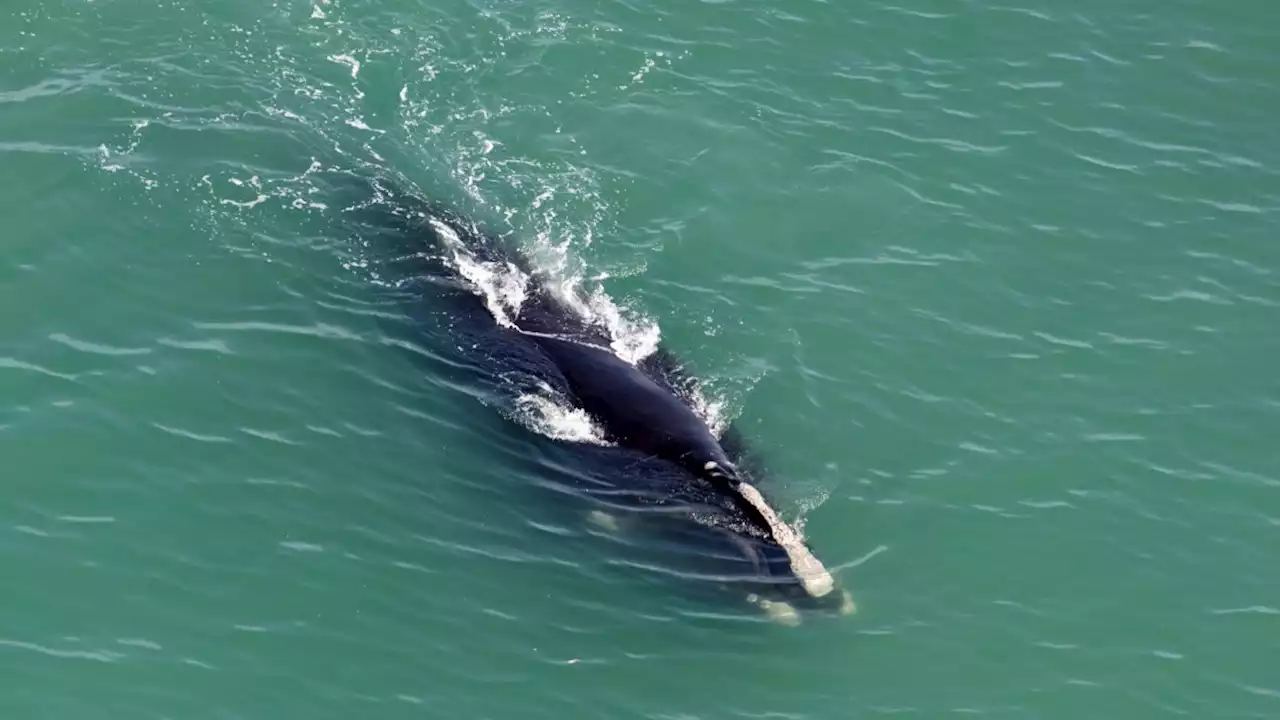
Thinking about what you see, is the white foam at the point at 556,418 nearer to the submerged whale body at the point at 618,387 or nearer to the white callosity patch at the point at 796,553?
the submerged whale body at the point at 618,387

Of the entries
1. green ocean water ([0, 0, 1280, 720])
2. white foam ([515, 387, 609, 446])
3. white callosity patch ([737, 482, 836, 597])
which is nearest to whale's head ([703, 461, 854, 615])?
white callosity patch ([737, 482, 836, 597])

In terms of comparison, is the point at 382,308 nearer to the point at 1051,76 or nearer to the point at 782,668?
the point at 782,668

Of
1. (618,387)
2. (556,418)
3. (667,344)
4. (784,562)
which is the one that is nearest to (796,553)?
(784,562)

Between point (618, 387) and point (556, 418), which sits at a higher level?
point (618, 387)

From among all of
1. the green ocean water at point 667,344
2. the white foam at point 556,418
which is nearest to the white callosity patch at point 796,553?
the green ocean water at point 667,344

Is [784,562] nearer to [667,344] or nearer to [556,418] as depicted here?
[556,418]
